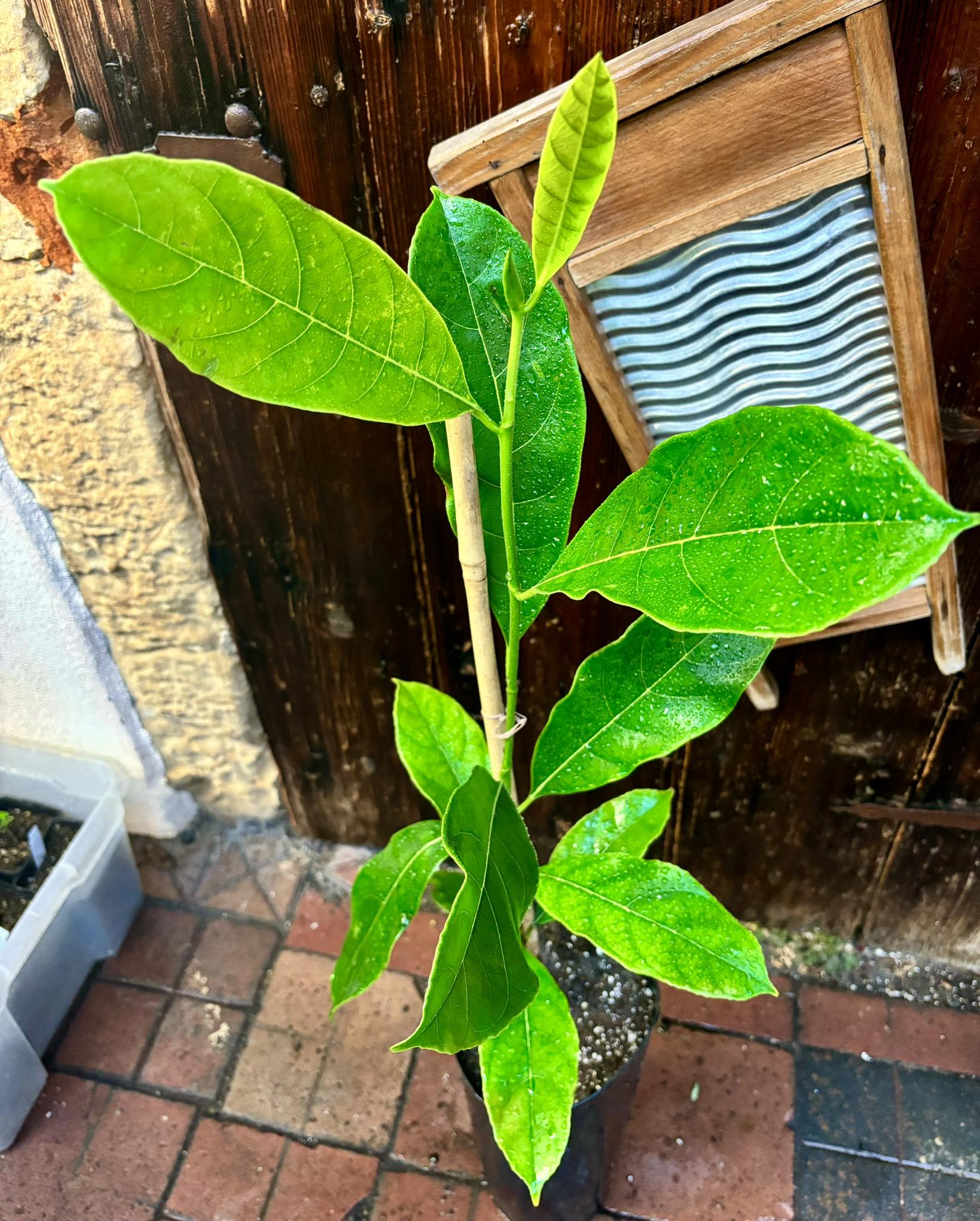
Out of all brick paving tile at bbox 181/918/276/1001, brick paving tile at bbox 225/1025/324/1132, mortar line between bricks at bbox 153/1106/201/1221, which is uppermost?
brick paving tile at bbox 181/918/276/1001

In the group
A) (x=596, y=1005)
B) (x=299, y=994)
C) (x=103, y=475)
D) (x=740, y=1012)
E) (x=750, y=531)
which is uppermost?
(x=750, y=531)

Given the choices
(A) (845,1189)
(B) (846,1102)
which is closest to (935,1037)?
(B) (846,1102)

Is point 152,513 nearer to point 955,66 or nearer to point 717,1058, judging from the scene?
point 955,66

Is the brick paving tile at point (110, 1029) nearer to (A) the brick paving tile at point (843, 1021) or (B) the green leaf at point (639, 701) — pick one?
(B) the green leaf at point (639, 701)

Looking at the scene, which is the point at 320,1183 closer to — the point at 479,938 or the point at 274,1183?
the point at 274,1183

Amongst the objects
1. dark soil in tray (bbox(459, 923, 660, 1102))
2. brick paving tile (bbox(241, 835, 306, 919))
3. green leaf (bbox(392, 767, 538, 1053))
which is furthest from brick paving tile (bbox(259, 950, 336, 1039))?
green leaf (bbox(392, 767, 538, 1053))

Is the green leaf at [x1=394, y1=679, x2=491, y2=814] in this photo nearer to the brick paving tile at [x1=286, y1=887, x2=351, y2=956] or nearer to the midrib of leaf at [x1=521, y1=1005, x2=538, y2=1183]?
the midrib of leaf at [x1=521, y1=1005, x2=538, y2=1183]

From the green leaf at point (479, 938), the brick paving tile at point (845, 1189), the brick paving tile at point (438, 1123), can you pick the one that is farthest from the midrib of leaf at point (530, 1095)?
the brick paving tile at point (845, 1189)
